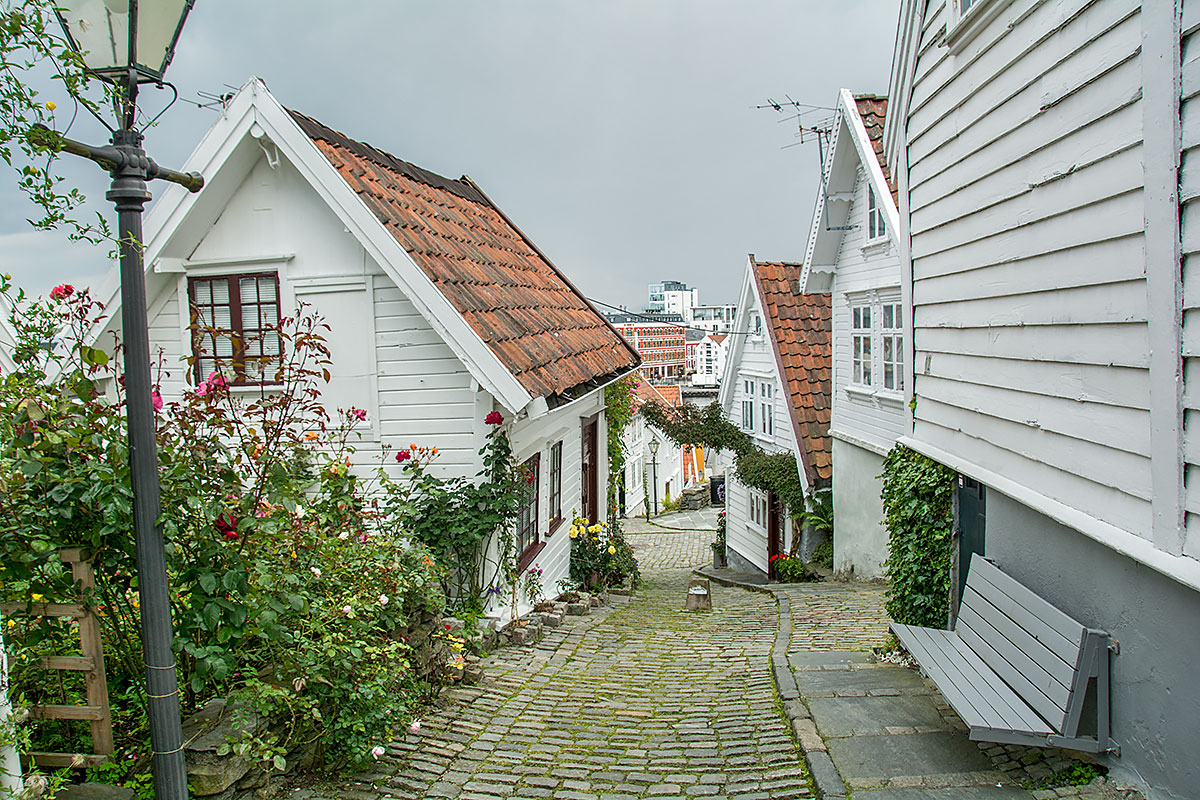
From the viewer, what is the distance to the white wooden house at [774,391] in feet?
49.3

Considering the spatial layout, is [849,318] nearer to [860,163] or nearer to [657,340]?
[860,163]

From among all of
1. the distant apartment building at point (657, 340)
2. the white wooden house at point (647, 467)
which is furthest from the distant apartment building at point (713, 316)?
the white wooden house at point (647, 467)

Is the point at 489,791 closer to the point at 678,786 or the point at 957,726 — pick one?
the point at 678,786

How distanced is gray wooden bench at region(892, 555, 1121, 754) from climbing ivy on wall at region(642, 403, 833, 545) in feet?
30.9

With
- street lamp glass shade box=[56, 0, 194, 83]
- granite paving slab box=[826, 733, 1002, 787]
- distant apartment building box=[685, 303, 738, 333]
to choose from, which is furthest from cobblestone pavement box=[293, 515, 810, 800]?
distant apartment building box=[685, 303, 738, 333]

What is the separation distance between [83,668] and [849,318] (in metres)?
12.0

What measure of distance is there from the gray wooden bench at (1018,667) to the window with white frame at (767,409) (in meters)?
11.3

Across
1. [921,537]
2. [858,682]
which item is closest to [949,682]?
[858,682]

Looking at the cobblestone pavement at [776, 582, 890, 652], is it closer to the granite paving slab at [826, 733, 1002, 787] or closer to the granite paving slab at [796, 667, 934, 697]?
the granite paving slab at [796, 667, 934, 697]

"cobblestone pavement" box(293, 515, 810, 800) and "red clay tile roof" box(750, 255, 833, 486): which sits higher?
"red clay tile roof" box(750, 255, 833, 486)

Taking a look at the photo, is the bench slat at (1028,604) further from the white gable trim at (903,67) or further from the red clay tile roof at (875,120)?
the red clay tile roof at (875,120)

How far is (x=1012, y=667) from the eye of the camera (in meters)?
5.00

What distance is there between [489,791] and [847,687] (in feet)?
9.35

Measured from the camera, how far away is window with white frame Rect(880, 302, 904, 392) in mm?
11977
